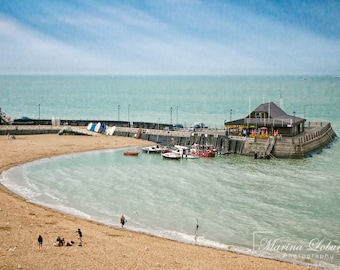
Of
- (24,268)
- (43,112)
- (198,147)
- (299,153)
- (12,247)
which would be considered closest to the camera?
(24,268)

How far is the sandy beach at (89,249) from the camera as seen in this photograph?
26.5m

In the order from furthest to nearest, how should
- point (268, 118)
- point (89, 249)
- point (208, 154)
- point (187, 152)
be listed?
1. point (268, 118)
2. point (187, 152)
3. point (208, 154)
4. point (89, 249)

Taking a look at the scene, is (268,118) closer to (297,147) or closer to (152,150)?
(297,147)

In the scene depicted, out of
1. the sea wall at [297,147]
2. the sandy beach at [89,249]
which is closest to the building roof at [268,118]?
the sea wall at [297,147]

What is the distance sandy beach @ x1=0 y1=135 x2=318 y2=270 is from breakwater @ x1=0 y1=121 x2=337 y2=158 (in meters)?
30.5

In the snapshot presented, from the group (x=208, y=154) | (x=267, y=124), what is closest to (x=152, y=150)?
(x=208, y=154)

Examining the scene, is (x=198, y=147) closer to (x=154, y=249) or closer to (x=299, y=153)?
(x=299, y=153)

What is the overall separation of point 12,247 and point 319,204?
23525mm

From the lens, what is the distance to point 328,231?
3303 centimetres

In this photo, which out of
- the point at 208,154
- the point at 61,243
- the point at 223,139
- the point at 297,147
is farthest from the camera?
the point at 223,139

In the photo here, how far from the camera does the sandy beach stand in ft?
86.8

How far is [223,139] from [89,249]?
3776 cm

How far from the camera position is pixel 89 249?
2848 centimetres

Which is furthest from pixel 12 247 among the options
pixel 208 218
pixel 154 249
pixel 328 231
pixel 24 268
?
pixel 328 231
